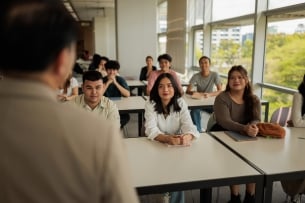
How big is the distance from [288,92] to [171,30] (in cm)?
450

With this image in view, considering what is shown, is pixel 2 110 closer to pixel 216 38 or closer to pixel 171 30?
pixel 216 38

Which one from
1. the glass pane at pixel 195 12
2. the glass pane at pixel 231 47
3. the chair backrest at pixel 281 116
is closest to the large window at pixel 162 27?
the glass pane at pixel 195 12

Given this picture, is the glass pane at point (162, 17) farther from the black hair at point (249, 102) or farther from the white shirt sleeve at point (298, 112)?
the white shirt sleeve at point (298, 112)

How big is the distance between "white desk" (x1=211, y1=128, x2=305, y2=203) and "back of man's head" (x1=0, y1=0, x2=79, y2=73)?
140cm


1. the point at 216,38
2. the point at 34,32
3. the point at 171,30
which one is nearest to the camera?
the point at 34,32

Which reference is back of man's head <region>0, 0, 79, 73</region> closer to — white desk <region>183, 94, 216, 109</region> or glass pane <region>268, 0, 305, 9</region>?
white desk <region>183, 94, 216, 109</region>

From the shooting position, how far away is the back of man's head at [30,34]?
58 centimetres

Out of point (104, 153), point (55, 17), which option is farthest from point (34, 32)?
point (104, 153)

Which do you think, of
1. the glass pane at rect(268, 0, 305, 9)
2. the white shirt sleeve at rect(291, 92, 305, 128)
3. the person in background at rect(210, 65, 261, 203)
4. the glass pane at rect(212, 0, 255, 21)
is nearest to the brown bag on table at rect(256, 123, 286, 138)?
the person in background at rect(210, 65, 261, 203)

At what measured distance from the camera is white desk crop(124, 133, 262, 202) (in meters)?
1.53

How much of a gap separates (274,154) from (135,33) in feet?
16.7

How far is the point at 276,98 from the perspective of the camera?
14.6 ft

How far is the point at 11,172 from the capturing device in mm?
591

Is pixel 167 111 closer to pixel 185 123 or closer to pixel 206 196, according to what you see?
pixel 185 123
